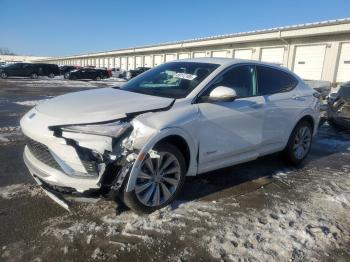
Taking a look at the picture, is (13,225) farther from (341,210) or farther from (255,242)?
(341,210)

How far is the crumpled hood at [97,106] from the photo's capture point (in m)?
3.21

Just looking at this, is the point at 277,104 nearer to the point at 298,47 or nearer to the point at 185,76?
the point at 185,76

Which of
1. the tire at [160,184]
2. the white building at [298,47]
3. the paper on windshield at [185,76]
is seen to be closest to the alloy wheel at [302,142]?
Answer: the paper on windshield at [185,76]

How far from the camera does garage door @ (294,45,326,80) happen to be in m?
22.1

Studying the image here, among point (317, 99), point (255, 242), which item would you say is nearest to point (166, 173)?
point (255, 242)

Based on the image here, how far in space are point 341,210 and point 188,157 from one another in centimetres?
193

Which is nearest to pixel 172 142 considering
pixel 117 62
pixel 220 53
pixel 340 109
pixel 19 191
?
pixel 19 191

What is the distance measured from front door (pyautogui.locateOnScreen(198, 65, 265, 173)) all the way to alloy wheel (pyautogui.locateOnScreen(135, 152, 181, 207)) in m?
0.42

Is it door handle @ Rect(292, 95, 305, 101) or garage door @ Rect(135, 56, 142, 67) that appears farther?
garage door @ Rect(135, 56, 142, 67)

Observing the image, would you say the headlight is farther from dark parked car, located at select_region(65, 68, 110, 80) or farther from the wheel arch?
→ dark parked car, located at select_region(65, 68, 110, 80)

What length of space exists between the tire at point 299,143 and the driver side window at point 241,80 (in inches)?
51.5

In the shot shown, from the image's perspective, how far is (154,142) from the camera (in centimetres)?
328

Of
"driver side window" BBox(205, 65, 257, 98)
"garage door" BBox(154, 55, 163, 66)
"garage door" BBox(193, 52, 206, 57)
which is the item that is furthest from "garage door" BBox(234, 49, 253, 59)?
"driver side window" BBox(205, 65, 257, 98)

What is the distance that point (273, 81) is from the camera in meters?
5.05
